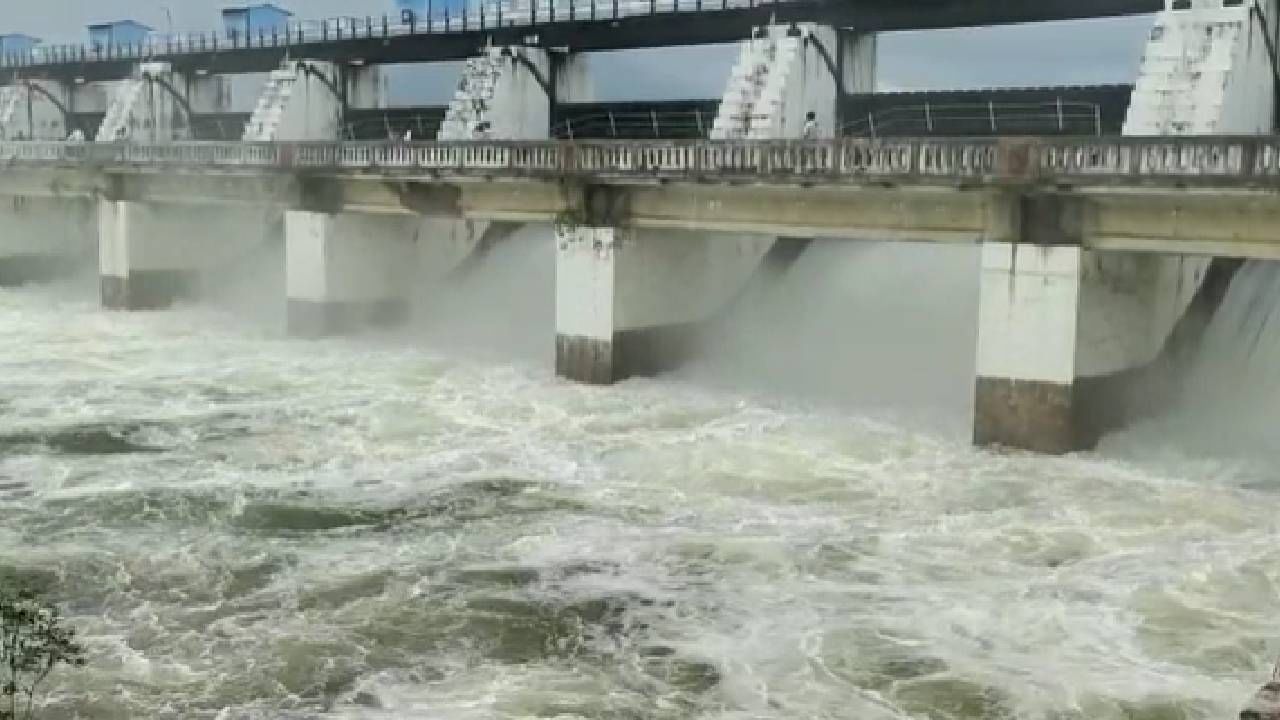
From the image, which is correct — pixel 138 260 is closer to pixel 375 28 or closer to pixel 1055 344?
pixel 375 28

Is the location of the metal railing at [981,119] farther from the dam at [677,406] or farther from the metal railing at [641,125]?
the metal railing at [641,125]

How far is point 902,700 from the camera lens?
34.9ft

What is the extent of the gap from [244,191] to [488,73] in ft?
22.5

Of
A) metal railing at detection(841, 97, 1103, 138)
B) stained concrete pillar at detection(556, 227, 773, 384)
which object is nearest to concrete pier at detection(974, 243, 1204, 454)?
metal railing at detection(841, 97, 1103, 138)

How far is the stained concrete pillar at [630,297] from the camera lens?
25.3 meters

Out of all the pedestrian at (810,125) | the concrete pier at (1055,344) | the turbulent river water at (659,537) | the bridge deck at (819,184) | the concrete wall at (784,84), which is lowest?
the turbulent river water at (659,537)

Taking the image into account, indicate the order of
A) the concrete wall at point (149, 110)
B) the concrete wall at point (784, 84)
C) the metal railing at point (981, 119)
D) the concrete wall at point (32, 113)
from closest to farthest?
1. the metal railing at point (981, 119)
2. the concrete wall at point (784, 84)
3. the concrete wall at point (149, 110)
4. the concrete wall at point (32, 113)

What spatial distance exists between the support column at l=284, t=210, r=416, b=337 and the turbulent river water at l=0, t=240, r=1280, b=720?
4.67 metres

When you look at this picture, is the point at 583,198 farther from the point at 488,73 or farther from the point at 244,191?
the point at 244,191

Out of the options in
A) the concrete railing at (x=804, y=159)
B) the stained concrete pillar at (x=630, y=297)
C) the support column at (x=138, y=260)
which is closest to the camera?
the concrete railing at (x=804, y=159)

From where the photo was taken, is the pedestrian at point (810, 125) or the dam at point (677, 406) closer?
the dam at point (677, 406)

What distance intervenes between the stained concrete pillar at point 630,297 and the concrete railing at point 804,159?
154 cm

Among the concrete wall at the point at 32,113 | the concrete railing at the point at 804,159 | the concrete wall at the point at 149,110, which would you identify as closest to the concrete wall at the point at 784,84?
the concrete railing at the point at 804,159

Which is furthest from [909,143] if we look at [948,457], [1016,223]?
[948,457]
